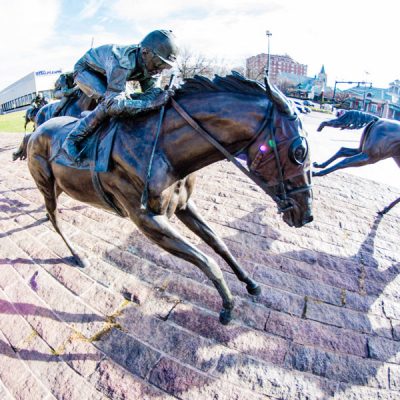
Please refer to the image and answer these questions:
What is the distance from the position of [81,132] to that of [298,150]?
191cm

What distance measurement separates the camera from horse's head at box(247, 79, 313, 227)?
195 centimetres

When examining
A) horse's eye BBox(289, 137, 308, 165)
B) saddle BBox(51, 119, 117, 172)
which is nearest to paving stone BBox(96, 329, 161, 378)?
saddle BBox(51, 119, 117, 172)

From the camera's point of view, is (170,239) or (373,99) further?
(373,99)

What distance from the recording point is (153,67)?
2.62m

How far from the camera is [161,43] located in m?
2.45

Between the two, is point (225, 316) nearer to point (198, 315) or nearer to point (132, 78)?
point (198, 315)

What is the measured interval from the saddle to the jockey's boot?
44mm

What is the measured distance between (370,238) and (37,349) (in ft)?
14.8

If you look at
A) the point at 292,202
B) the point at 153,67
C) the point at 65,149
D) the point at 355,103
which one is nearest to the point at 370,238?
the point at 292,202

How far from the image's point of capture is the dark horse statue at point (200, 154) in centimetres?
200

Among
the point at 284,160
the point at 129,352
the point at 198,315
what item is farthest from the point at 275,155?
the point at 129,352

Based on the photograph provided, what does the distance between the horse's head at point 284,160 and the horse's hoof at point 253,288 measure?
1.13 meters

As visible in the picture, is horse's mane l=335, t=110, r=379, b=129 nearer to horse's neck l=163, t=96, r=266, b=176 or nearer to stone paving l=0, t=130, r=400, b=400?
stone paving l=0, t=130, r=400, b=400

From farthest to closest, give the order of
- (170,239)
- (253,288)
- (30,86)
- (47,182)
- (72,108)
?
(30,86)
(72,108)
(47,182)
(253,288)
(170,239)
